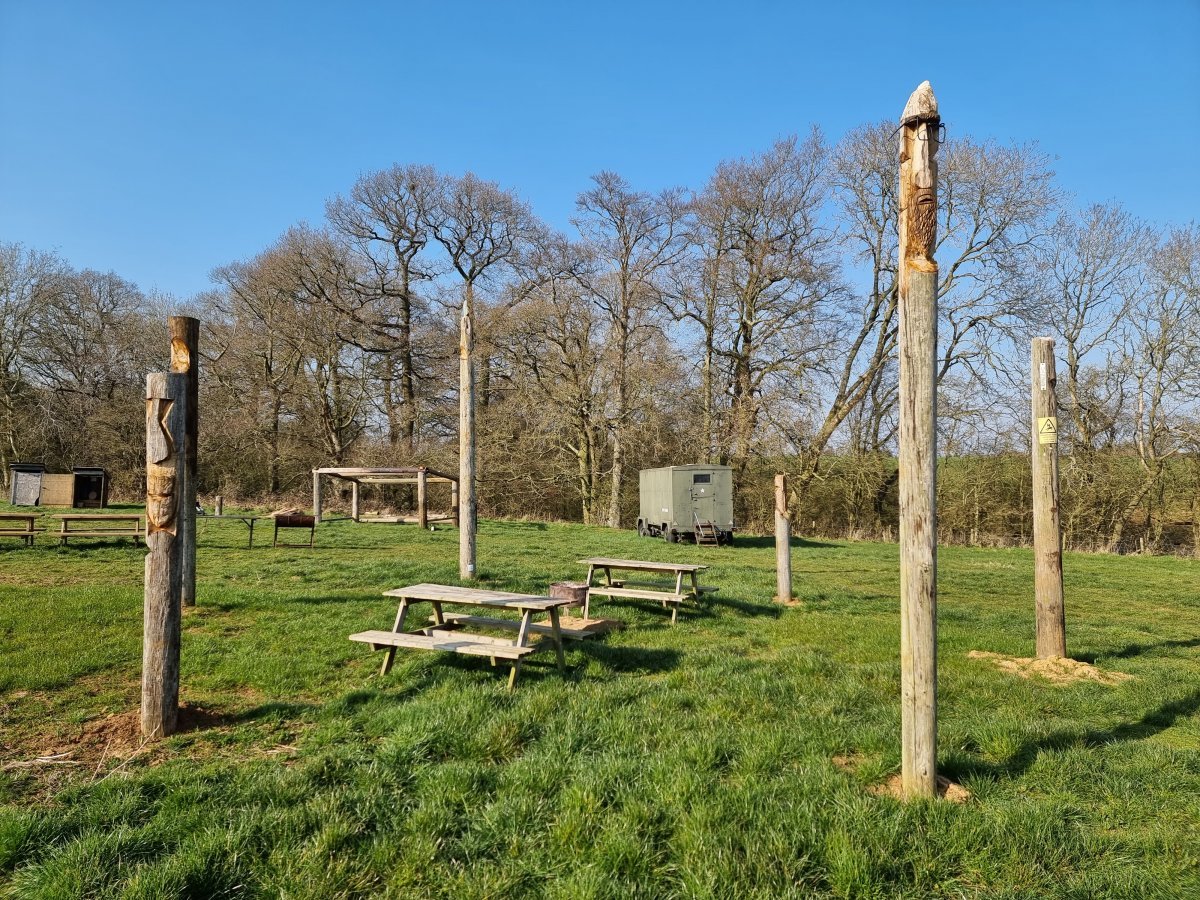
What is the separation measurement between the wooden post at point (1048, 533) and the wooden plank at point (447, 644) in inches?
195

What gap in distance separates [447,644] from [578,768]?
2130 millimetres

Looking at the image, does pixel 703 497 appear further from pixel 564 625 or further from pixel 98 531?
pixel 98 531

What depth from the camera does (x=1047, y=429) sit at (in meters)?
7.07

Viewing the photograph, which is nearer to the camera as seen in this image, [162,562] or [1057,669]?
[162,562]

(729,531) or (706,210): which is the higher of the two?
(706,210)

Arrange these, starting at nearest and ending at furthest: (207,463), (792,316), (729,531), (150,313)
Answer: (729,531) < (792,316) < (207,463) < (150,313)

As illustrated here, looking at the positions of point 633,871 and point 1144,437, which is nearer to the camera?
point 633,871

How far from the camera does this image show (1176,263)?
23.4 meters

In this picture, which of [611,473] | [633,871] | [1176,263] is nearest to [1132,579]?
[1176,263]

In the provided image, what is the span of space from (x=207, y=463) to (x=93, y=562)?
22.3 m

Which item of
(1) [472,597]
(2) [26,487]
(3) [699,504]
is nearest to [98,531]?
(1) [472,597]

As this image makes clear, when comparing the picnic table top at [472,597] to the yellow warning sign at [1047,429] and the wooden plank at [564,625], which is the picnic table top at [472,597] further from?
the yellow warning sign at [1047,429]

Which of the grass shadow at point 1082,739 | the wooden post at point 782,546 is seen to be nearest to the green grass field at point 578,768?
the grass shadow at point 1082,739

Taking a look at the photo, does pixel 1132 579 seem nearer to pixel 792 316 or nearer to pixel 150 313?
pixel 792 316
